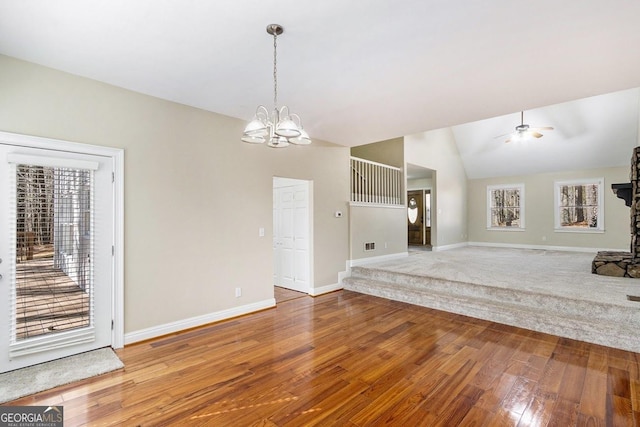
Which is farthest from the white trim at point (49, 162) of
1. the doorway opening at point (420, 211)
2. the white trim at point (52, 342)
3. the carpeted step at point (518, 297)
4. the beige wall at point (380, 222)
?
the doorway opening at point (420, 211)

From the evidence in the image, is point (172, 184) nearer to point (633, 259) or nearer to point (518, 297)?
point (518, 297)

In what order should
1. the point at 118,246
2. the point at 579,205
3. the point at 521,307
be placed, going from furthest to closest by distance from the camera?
the point at 579,205
the point at 521,307
the point at 118,246

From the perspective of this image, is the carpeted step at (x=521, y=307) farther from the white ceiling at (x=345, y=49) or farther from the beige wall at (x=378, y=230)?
the white ceiling at (x=345, y=49)

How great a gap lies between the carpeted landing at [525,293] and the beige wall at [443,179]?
2.60 m

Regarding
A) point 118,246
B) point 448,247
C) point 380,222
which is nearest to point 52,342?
point 118,246

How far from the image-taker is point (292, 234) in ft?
18.7

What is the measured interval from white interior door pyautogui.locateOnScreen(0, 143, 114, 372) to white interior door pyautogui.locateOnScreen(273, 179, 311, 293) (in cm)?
295

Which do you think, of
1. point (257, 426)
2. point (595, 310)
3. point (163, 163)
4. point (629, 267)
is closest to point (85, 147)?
point (163, 163)

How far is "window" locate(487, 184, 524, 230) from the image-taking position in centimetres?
997

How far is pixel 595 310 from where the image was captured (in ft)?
11.6

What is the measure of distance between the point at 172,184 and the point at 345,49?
8.17ft

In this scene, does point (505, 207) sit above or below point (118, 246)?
above

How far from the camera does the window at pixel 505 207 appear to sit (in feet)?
32.7

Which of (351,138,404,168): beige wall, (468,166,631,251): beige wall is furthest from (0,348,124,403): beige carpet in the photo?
(468,166,631,251): beige wall
